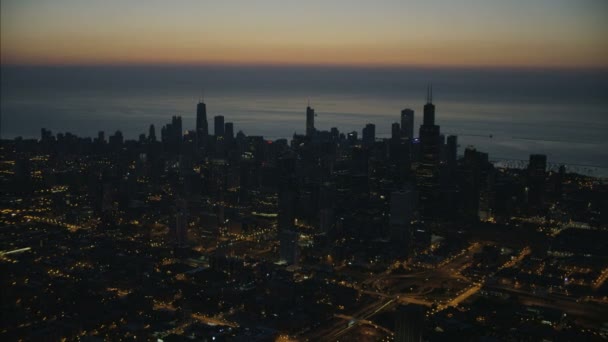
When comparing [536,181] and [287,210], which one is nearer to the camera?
[287,210]

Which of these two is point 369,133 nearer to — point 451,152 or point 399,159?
point 399,159

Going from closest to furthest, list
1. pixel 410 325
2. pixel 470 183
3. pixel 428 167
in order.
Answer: pixel 410 325 → pixel 470 183 → pixel 428 167

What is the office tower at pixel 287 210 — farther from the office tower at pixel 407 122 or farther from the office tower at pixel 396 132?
the office tower at pixel 407 122

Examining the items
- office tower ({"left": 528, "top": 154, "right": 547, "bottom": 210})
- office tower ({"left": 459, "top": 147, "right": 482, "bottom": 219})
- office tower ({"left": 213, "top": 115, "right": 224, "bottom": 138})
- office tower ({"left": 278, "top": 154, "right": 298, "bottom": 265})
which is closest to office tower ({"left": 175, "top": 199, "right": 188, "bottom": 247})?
office tower ({"left": 278, "top": 154, "right": 298, "bottom": 265})

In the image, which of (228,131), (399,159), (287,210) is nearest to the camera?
(287,210)

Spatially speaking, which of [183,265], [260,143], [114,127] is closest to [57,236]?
[183,265]

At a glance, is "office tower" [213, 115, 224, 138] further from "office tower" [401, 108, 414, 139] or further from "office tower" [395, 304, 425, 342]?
"office tower" [395, 304, 425, 342]

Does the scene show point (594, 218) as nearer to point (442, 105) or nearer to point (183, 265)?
point (183, 265)

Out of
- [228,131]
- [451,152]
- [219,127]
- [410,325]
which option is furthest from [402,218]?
[219,127]
